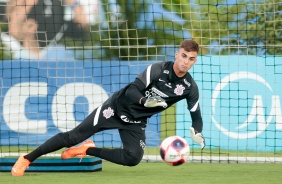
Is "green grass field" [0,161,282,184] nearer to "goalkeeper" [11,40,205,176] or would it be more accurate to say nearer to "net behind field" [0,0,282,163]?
"goalkeeper" [11,40,205,176]

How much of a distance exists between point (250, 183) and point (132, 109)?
1.83m

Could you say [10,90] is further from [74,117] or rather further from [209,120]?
[209,120]

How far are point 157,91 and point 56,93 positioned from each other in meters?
6.51

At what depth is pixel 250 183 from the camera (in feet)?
36.9

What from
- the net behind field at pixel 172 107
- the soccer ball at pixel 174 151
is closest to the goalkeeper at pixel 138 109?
the soccer ball at pixel 174 151

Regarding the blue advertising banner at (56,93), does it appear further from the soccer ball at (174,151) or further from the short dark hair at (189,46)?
the soccer ball at (174,151)

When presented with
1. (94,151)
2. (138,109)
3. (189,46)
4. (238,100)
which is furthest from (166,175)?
(238,100)

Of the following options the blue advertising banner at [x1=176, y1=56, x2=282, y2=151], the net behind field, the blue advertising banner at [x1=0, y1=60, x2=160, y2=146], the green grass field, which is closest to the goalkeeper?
the green grass field

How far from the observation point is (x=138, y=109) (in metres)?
11.5

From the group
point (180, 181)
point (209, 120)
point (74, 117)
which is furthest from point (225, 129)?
point (180, 181)

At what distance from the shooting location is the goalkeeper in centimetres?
1126

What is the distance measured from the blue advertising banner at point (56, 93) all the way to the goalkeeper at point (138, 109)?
18.4 ft

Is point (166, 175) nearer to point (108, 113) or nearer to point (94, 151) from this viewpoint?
point (94, 151)

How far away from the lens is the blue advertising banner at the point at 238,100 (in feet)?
55.3
